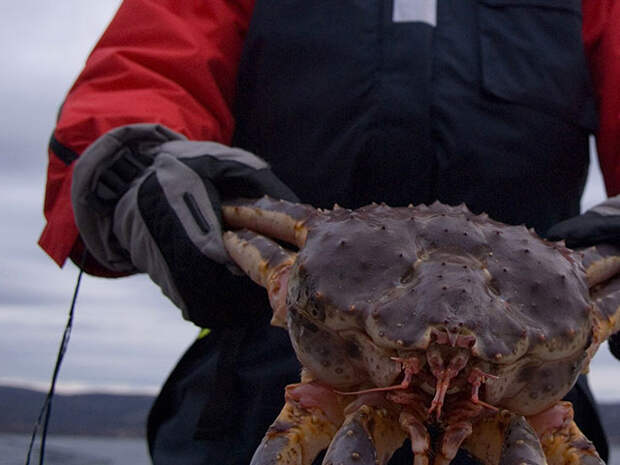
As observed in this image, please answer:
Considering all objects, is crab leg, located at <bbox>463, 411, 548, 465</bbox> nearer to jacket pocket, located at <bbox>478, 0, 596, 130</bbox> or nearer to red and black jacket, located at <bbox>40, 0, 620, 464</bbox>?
red and black jacket, located at <bbox>40, 0, 620, 464</bbox>

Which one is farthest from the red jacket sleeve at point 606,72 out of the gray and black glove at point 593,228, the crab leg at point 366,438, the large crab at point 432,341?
the crab leg at point 366,438

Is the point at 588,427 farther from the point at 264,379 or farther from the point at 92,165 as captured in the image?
the point at 92,165

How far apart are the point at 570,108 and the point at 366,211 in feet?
4.05

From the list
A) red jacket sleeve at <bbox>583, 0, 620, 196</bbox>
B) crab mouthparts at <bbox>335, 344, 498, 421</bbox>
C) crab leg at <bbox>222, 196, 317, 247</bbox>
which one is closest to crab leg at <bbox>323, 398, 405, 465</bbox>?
crab mouthparts at <bbox>335, 344, 498, 421</bbox>

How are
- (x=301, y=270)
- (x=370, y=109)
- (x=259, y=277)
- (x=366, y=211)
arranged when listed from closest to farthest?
(x=301, y=270) → (x=366, y=211) → (x=259, y=277) → (x=370, y=109)

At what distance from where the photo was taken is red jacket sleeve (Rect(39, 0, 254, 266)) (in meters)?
2.54

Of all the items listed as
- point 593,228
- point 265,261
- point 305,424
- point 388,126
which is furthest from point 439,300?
point 388,126

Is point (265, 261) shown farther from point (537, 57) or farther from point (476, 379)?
point (537, 57)

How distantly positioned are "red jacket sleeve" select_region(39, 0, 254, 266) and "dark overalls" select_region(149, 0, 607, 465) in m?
0.12

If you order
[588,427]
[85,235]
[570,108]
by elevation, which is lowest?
[588,427]

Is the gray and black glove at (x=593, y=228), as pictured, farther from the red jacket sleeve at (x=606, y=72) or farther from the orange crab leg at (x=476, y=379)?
the orange crab leg at (x=476, y=379)

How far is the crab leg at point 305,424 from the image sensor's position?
160cm

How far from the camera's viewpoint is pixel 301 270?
1.62 metres

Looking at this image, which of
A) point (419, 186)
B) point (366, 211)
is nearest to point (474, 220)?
point (366, 211)
